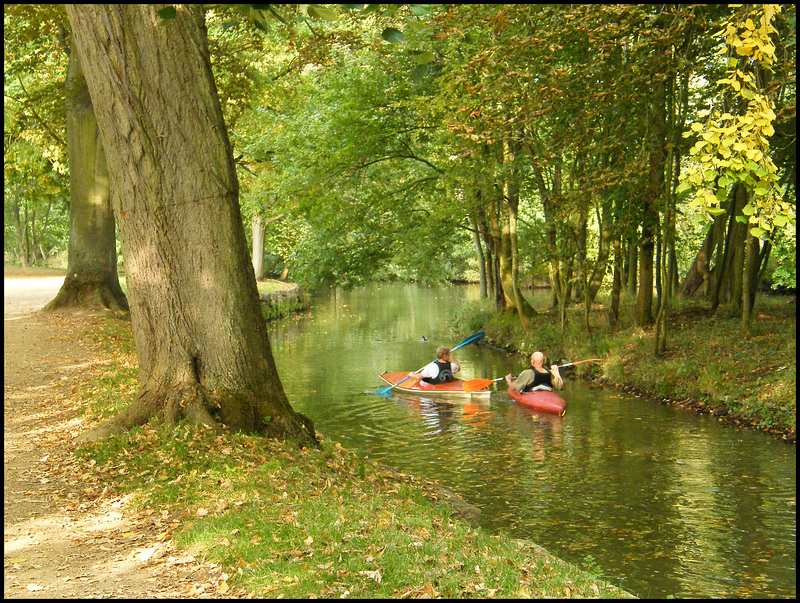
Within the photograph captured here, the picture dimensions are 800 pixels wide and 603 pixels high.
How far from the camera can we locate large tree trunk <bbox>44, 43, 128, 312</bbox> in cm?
1648

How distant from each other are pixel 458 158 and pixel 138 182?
41.3 feet

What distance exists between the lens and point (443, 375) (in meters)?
15.9

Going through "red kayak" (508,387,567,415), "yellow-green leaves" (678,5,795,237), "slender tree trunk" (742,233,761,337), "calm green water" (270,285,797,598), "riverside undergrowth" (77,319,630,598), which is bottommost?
"calm green water" (270,285,797,598)

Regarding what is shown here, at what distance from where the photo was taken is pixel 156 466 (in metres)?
6.58

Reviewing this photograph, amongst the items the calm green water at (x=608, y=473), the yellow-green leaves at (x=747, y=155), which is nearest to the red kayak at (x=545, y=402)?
the calm green water at (x=608, y=473)

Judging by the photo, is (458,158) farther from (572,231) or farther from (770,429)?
(770,429)

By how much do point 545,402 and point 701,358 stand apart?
332 centimetres

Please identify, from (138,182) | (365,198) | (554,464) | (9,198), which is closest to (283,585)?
(138,182)

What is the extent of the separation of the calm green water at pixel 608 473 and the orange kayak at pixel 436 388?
0.28 meters

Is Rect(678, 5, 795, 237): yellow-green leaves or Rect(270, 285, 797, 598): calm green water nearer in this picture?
Rect(678, 5, 795, 237): yellow-green leaves

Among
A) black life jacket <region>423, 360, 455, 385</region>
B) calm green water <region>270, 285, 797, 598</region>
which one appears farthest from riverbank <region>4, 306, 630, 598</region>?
black life jacket <region>423, 360, 455, 385</region>

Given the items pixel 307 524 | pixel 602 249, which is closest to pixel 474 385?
pixel 602 249

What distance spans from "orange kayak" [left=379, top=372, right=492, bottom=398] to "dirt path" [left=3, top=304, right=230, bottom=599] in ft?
25.9

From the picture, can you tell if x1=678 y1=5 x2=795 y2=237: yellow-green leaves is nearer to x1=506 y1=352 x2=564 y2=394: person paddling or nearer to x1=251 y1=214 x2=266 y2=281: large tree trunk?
x1=506 y1=352 x2=564 y2=394: person paddling
